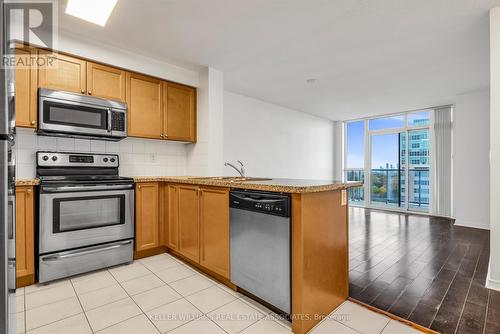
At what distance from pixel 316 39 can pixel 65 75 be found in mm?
2688

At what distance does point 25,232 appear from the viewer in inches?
85.4

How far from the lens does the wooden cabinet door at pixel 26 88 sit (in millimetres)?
2324

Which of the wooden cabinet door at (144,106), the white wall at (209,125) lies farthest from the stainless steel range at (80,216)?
the white wall at (209,125)

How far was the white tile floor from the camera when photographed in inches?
64.2

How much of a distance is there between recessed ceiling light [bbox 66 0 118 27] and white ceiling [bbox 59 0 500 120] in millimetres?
87

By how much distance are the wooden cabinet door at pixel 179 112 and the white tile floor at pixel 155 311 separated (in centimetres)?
185

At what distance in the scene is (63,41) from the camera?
254cm

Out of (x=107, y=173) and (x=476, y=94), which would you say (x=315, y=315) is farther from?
(x=476, y=94)

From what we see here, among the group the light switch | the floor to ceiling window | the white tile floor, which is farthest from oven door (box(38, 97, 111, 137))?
the floor to ceiling window

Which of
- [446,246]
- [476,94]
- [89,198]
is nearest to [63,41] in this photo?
[89,198]

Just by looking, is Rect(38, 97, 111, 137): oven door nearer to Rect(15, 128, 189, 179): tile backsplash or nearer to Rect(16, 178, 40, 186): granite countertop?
Rect(15, 128, 189, 179): tile backsplash

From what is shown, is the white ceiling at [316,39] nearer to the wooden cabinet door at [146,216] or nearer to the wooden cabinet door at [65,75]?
the wooden cabinet door at [65,75]

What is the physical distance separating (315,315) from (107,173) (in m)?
2.61

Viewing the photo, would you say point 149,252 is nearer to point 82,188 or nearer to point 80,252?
point 80,252
